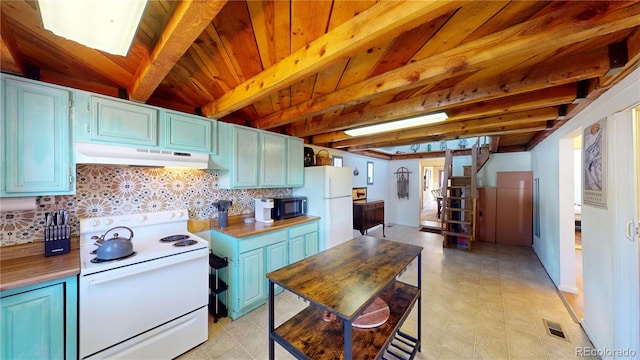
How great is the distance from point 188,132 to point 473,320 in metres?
3.61

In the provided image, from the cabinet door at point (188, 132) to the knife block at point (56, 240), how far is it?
39.4 inches

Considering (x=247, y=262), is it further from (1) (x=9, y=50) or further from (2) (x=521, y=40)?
(2) (x=521, y=40)

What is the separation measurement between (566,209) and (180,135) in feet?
15.7

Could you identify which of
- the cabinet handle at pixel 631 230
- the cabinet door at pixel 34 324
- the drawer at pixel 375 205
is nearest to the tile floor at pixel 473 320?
the cabinet door at pixel 34 324

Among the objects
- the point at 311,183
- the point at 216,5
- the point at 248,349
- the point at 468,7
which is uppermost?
the point at 468,7

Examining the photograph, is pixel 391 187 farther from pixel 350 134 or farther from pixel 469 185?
pixel 350 134

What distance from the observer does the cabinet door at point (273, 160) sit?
2.90m

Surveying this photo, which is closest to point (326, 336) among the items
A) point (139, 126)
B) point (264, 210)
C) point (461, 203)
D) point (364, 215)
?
point (264, 210)

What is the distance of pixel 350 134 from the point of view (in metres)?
3.50

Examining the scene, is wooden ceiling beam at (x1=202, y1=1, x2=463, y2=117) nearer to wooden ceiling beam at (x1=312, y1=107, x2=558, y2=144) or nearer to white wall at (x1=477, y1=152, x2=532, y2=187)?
wooden ceiling beam at (x1=312, y1=107, x2=558, y2=144)

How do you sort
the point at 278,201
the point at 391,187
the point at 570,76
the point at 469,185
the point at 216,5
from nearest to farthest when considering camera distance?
the point at 216,5 → the point at 570,76 → the point at 278,201 → the point at 469,185 → the point at 391,187

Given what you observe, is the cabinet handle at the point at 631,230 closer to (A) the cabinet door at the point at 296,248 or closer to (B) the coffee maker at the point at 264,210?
(A) the cabinet door at the point at 296,248

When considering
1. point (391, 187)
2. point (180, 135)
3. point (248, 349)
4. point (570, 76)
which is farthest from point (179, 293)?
point (391, 187)

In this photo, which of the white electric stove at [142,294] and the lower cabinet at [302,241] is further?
the lower cabinet at [302,241]
